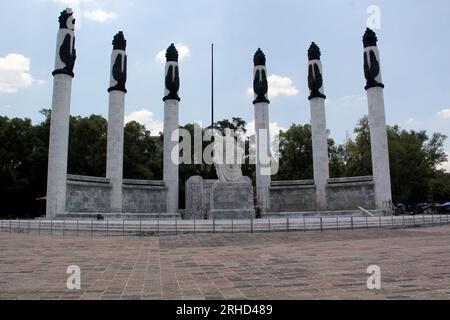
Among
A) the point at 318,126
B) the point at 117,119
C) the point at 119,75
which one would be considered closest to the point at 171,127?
the point at 117,119

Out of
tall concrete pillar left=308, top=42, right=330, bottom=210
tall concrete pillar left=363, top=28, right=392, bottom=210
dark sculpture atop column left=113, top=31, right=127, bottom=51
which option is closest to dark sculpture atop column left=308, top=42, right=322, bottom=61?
tall concrete pillar left=308, top=42, right=330, bottom=210

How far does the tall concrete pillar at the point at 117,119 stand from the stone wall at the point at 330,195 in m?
14.2

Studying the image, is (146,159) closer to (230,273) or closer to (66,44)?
(66,44)

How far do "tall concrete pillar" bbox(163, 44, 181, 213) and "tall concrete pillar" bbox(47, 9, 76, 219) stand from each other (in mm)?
9214

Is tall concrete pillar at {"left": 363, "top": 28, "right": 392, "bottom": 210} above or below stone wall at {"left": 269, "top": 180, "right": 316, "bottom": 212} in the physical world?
above

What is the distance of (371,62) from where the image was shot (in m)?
34.4

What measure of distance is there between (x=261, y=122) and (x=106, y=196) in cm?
1640

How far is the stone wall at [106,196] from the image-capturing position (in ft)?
94.6

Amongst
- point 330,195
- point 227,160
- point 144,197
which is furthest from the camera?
point 330,195

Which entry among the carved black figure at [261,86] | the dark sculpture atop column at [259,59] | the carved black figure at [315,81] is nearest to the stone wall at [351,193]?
the carved black figure at [315,81]

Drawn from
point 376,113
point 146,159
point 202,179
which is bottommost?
point 202,179

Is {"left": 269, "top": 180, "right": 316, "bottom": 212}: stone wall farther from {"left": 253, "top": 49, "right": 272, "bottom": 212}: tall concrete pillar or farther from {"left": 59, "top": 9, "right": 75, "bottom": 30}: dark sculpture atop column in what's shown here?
{"left": 59, "top": 9, "right": 75, "bottom": 30}: dark sculpture atop column

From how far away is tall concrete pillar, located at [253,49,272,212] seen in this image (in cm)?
3603

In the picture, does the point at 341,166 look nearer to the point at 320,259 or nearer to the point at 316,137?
the point at 316,137
